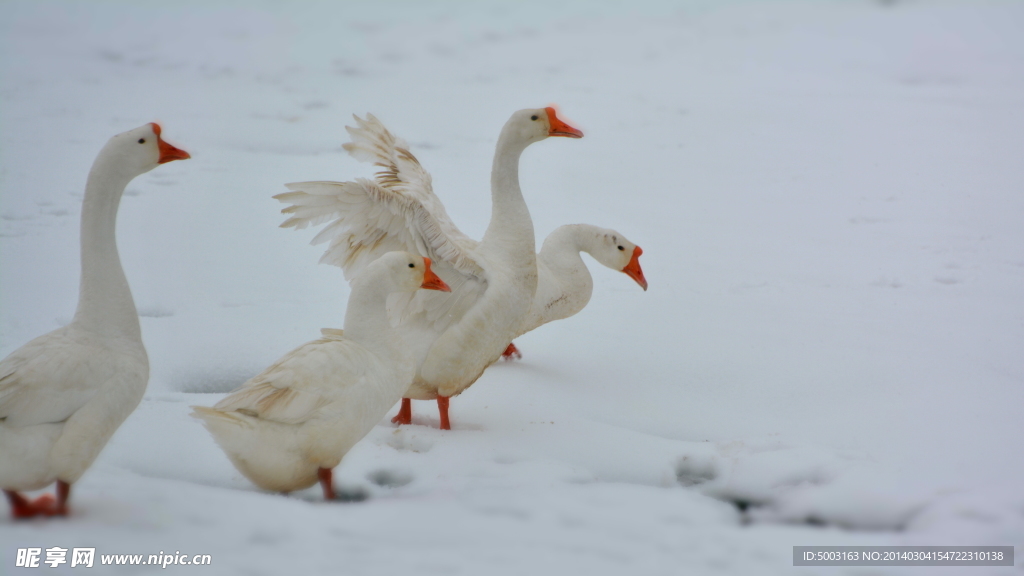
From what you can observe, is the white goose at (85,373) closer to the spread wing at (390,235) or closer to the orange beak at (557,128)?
the spread wing at (390,235)

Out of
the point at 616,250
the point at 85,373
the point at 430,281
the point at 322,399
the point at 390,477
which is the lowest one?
the point at 390,477

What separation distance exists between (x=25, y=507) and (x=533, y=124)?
2.85 m

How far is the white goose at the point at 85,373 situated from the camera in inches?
112

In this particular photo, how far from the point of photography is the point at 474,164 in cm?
821

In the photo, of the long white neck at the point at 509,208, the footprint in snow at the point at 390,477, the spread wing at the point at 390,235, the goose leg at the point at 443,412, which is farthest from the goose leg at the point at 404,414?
the long white neck at the point at 509,208

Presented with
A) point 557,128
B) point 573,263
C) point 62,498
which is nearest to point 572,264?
point 573,263

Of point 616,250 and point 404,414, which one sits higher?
point 616,250

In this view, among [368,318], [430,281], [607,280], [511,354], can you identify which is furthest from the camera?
[607,280]

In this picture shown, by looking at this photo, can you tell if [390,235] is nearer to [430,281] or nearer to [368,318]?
[430,281]

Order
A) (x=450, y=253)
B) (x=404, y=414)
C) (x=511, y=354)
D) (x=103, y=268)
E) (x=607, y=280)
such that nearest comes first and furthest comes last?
1. (x=103, y=268)
2. (x=450, y=253)
3. (x=404, y=414)
4. (x=511, y=354)
5. (x=607, y=280)

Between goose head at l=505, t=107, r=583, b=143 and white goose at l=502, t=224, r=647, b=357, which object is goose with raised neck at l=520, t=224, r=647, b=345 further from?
goose head at l=505, t=107, r=583, b=143

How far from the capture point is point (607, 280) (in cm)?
634

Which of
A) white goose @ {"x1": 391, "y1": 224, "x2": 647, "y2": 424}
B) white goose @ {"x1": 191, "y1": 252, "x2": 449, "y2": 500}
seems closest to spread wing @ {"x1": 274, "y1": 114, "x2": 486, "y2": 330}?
white goose @ {"x1": 191, "y1": 252, "x2": 449, "y2": 500}

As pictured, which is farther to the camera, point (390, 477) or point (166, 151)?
point (390, 477)
